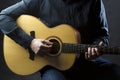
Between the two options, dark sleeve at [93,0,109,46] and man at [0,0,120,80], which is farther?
dark sleeve at [93,0,109,46]

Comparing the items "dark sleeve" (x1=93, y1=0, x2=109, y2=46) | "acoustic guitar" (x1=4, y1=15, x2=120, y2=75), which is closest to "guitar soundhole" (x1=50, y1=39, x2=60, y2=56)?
"acoustic guitar" (x1=4, y1=15, x2=120, y2=75)

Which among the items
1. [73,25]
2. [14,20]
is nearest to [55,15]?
[73,25]

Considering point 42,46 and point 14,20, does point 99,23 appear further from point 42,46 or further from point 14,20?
point 14,20

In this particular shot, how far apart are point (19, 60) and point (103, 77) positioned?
1.42ft

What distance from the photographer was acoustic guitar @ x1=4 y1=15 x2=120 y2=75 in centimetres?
143

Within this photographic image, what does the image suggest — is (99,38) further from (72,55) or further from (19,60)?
(19,60)

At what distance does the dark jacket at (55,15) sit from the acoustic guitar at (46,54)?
35 mm

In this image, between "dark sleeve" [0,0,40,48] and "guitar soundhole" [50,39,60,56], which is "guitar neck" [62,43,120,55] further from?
"dark sleeve" [0,0,40,48]

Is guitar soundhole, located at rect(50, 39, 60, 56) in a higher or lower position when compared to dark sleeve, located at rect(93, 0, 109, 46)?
lower

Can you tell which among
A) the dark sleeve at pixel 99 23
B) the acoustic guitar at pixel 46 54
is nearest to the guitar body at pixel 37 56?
the acoustic guitar at pixel 46 54

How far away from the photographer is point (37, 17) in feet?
5.11

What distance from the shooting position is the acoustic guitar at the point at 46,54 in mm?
1426

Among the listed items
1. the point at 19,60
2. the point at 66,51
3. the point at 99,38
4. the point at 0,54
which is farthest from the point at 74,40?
the point at 0,54

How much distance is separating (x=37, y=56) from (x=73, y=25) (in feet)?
0.80
